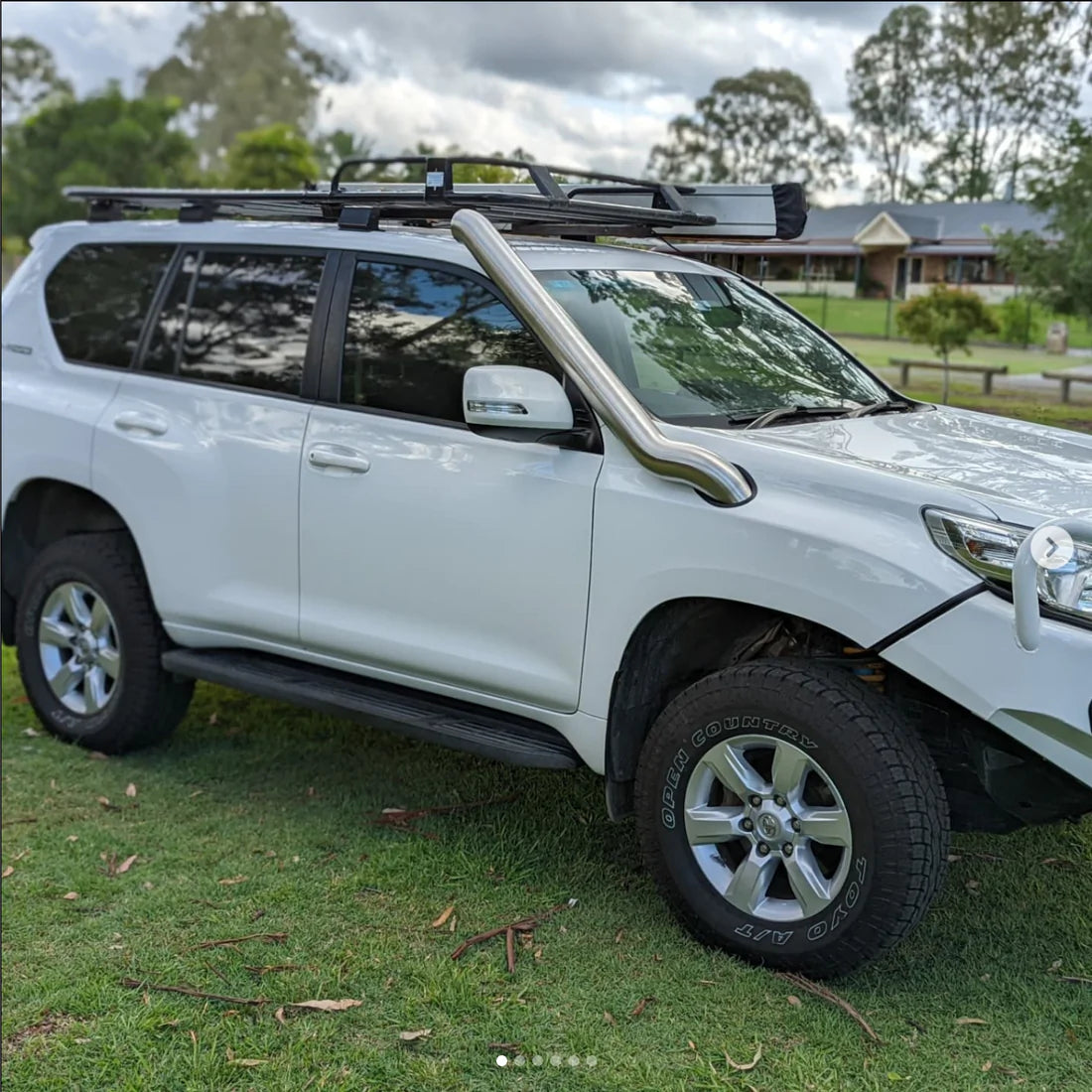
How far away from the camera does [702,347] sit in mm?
4246

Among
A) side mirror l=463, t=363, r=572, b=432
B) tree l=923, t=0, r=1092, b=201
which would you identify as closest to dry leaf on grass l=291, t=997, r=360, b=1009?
side mirror l=463, t=363, r=572, b=432

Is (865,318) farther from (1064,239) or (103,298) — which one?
(103,298)

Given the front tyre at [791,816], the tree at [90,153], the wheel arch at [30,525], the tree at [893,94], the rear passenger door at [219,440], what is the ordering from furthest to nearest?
the tree at [90,153], the tree at [893,94], the wheel arch at [30,525], the rear passenger door at [219,440], the front tyre at [791,816]

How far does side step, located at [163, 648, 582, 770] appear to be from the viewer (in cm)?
392

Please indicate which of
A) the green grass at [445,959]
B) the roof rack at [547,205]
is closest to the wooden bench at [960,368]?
the roof rack at [547,205]

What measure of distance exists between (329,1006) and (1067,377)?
4533 millimetres

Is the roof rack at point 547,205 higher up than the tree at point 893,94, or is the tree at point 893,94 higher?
the tree at point 893,94

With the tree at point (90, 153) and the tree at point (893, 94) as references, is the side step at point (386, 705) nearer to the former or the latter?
the tree at point (893, 94)

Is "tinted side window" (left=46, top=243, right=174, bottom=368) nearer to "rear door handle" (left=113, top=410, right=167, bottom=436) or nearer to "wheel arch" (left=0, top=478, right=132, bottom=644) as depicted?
"rear door handle" (left=113, top=410, right=167, bottom=436)

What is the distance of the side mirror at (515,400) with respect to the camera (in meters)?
3.68

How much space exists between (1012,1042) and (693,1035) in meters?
0.77

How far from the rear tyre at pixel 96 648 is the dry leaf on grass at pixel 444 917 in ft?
5.68

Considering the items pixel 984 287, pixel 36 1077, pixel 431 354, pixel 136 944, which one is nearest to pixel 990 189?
pixel 984 287

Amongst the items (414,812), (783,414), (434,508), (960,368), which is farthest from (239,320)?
(960,368)
